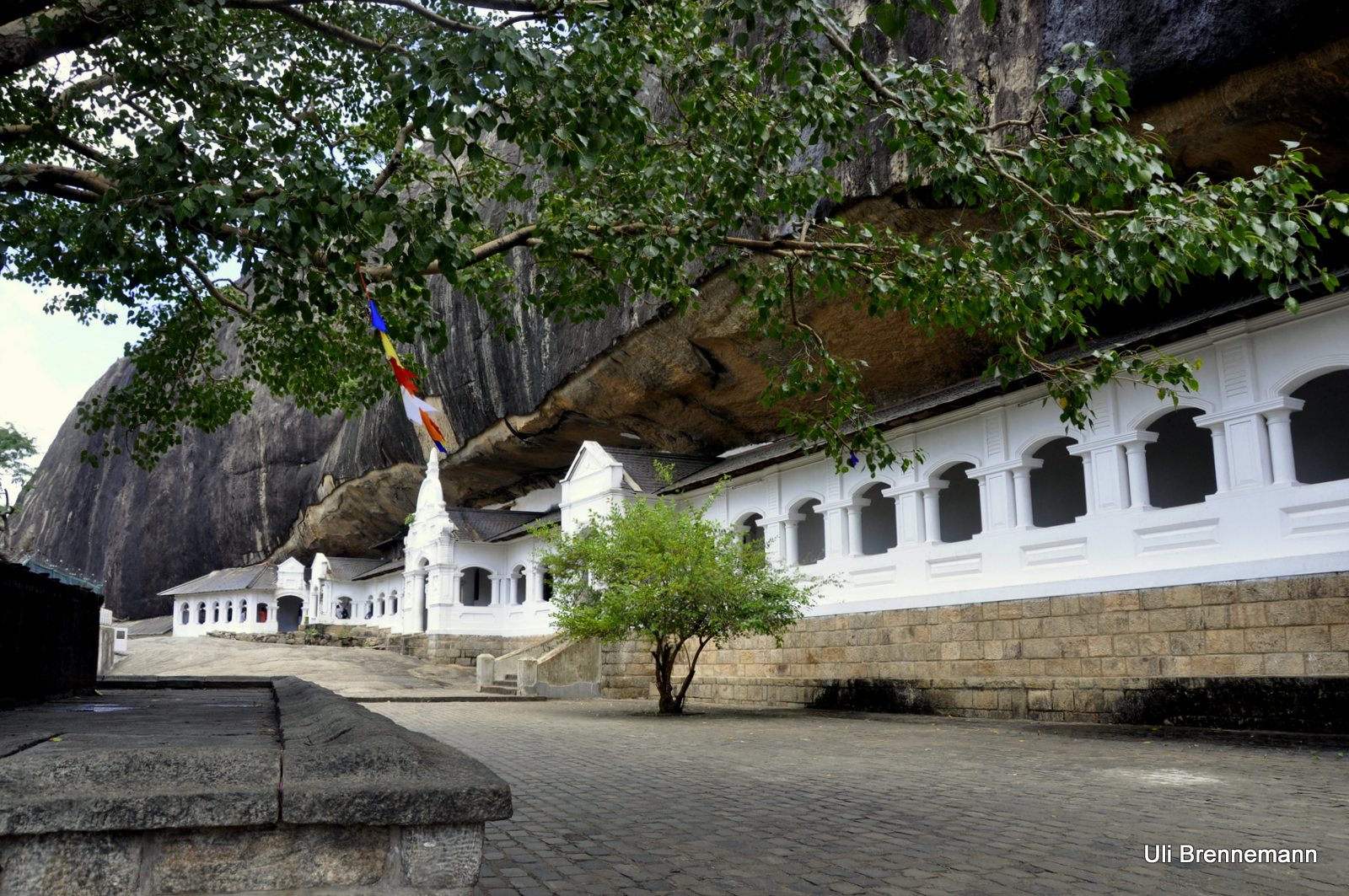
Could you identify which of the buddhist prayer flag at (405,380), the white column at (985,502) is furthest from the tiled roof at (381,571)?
the buddhist prayer flag at (405,380)

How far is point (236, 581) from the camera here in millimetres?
45438

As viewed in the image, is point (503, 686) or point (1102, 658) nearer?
point (1102, 658)

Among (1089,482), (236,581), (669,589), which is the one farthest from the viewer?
(236,581)

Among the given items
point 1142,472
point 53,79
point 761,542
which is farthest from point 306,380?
point 1142,472

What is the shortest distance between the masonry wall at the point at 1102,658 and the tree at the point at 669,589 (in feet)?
4.75

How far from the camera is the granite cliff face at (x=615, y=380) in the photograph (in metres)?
11.3

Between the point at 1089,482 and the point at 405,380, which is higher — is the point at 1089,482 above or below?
below

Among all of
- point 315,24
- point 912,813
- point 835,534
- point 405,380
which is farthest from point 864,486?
point 315,24

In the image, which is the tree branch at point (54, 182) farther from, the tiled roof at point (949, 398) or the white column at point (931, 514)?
the white column at point (931, 514)

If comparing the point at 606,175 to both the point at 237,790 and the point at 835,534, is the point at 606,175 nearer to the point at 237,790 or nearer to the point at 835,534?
the point at 237,790

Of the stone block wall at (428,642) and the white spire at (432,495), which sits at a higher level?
the white spire at (432,495)

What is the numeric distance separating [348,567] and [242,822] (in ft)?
138

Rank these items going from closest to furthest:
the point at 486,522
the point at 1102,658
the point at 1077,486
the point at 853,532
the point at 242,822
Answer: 1. the point at 242,822
2. the point at 1102,658
3. the point at 1077,486
4. the point at 853,532
5. the point at 486,522

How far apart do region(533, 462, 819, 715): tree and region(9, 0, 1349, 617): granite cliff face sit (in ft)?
14.4
